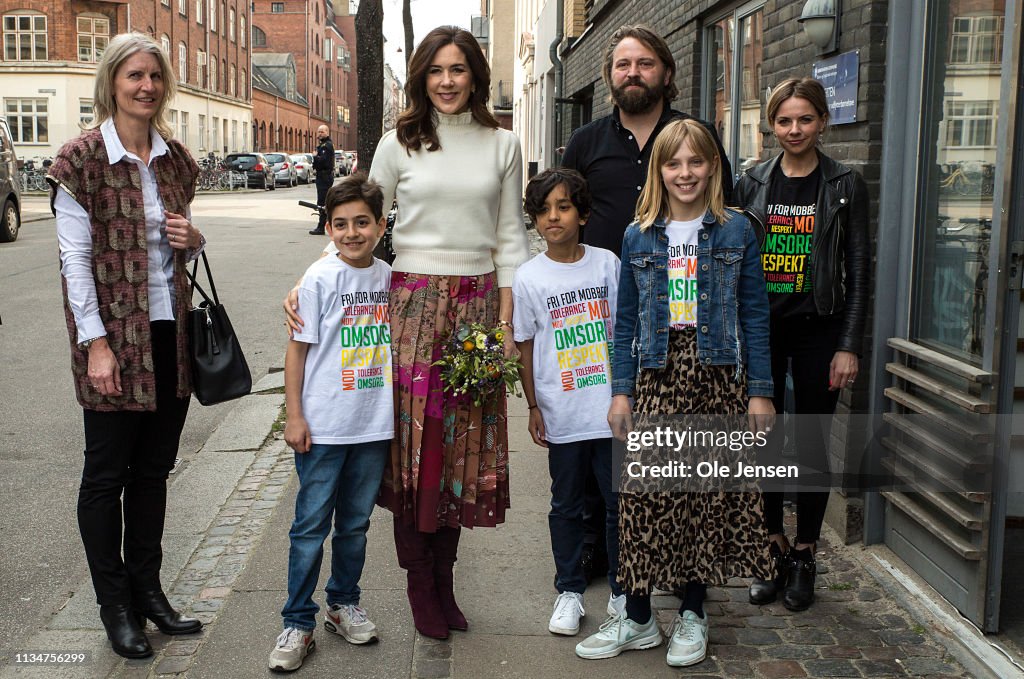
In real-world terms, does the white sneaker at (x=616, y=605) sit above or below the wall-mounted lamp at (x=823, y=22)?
below

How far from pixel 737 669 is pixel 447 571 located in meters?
1.04

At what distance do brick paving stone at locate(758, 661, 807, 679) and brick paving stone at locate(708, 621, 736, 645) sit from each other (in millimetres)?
212

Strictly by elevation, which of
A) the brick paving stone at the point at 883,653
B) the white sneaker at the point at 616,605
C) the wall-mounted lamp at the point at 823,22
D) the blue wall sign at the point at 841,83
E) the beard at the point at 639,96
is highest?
the wall-mounted lamp at the point at 823,22

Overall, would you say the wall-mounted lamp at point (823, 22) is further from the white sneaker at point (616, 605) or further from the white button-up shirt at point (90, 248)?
the white button-up shirt at point (90, 248)

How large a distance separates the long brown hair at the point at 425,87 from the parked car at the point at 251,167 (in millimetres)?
45823

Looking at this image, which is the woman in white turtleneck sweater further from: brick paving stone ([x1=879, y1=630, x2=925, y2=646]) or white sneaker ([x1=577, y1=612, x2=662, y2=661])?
brick paving stone ([x1=879, y1=630, x2=925, y2=646])

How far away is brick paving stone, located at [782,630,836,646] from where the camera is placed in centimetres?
379

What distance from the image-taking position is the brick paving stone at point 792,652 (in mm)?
3662

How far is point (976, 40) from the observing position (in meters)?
3.96

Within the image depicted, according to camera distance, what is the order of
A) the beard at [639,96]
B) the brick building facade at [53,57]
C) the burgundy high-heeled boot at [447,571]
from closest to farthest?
the burgundy high-heeled boot at [447,571]
the beard at [639,96]
the brick building facade at [53,57]

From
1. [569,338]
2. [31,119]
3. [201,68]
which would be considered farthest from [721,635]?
[201,68]

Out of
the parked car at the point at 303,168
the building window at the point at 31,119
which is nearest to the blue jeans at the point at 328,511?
the building window at the point at 31,119

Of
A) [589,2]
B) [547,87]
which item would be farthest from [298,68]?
[589,2]

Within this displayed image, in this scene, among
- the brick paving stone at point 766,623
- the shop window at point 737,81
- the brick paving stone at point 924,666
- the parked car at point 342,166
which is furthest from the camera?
the parked car at point 342,166
